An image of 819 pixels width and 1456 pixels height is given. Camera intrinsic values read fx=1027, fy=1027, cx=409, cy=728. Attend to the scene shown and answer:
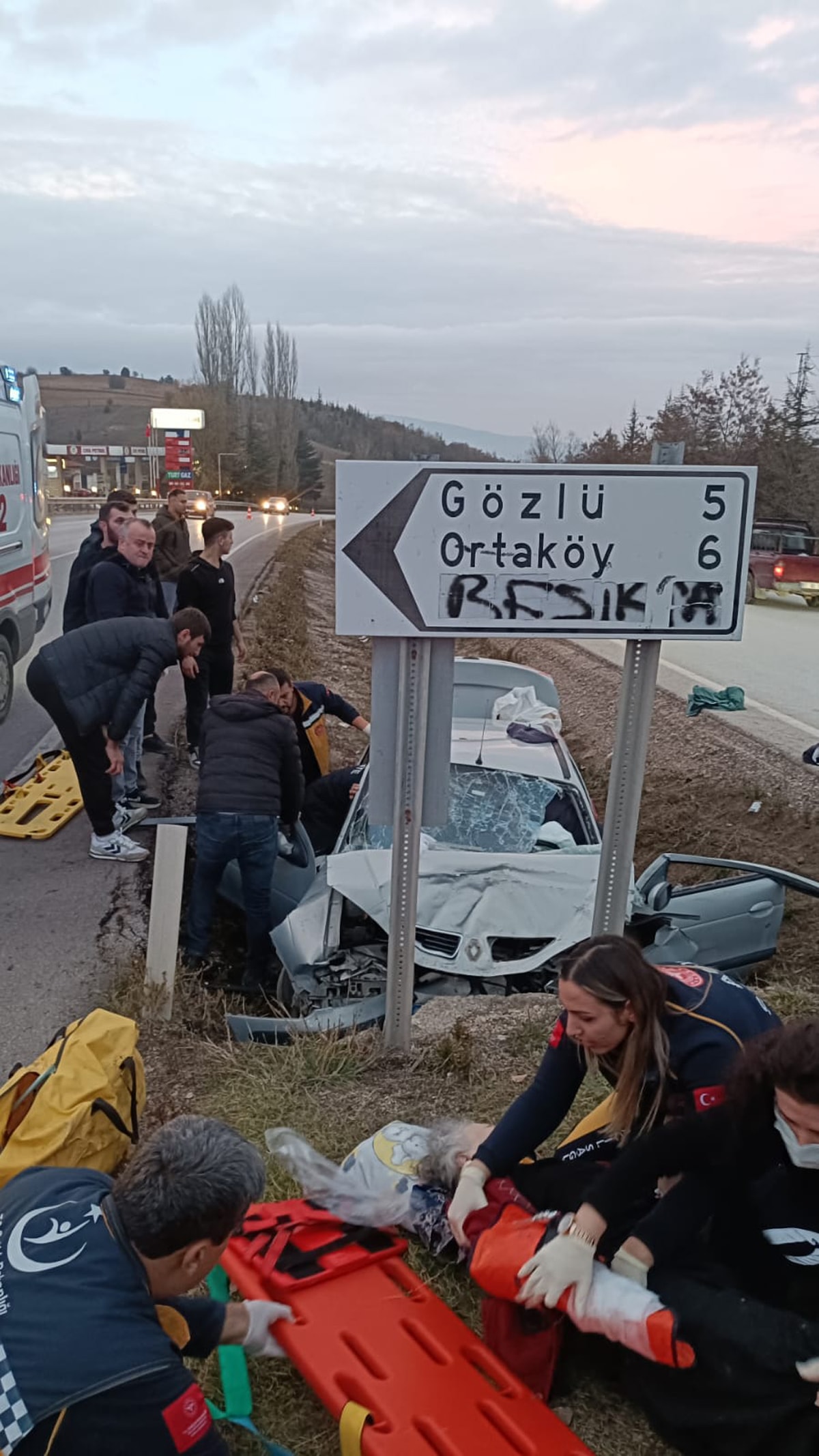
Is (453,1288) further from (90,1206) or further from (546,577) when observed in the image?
(546,577)

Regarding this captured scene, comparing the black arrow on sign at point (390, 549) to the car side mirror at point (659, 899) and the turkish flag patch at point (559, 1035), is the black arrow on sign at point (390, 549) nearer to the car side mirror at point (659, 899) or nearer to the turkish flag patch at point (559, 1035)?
the turkish flag patch at point (559, 1035)

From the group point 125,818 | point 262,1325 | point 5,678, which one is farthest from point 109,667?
point 262,1325

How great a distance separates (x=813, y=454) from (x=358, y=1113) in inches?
1209

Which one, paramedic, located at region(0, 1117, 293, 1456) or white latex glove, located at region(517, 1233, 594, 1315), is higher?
paramedic, located at region(0, 1117, 293, 1456)

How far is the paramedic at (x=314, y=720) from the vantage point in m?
6.40

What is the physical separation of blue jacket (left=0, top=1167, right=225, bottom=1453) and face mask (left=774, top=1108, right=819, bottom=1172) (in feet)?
4.35

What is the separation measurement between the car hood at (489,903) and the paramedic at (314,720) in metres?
1.77

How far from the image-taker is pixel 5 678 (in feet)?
29.1

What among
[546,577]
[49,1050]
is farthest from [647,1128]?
[49,1050]

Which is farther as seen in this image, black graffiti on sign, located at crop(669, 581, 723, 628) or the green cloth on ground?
the green cloth on ground

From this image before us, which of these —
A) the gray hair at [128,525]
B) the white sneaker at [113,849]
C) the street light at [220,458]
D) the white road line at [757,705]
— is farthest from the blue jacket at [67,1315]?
the street light at [220,458]

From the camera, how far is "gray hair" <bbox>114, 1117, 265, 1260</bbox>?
1.90 metres

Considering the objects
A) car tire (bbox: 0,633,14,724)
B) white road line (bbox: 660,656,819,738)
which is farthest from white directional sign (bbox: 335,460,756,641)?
car tire (bbox: 0,633,14,724)

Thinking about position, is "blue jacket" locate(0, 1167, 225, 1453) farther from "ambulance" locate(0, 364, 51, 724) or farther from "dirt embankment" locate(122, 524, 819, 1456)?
"ambulance" locate(0, 364, 51, 724)
